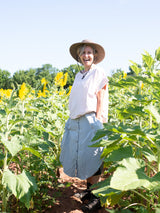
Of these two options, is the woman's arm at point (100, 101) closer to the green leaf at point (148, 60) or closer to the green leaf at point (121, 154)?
the green leaf at point (148, 60)

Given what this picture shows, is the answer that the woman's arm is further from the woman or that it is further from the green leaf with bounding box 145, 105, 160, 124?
the green leaf with bounding box 145, 105, 160, 124

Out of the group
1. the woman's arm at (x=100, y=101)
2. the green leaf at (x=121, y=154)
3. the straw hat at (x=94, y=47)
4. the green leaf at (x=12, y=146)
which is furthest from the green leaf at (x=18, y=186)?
the straw hat at (x=94, y=47)

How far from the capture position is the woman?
2.25 meters

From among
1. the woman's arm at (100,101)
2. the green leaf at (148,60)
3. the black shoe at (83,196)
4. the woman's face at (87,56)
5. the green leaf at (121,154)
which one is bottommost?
the black shoe at (83,196)

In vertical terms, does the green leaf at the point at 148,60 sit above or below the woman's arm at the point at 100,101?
above

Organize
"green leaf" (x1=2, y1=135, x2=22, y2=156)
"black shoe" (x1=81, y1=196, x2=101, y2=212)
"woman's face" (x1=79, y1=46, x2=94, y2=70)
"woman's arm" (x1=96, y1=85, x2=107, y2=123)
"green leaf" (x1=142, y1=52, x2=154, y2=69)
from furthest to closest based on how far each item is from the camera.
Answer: "woman's face" (x1=79, y1=46, x2=94, y2=70) < "woman's arm" (x1=96, y1=85, x2=107, y2=123) < "black shoe" (x1=81, y1=196, x2=101, y2=212) < "green leaf" (x1=142, y1=52, x2=154, y2=69) < "green leaf" (x1=2, y1=135, x2=22, y2=156)

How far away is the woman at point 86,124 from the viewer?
88.7 inches

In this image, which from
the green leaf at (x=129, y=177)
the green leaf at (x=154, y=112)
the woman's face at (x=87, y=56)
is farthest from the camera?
the woman's face at (x=87, y=56)

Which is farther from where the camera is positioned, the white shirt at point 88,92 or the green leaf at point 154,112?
the white shirt at point 88,92

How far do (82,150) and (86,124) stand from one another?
26cm

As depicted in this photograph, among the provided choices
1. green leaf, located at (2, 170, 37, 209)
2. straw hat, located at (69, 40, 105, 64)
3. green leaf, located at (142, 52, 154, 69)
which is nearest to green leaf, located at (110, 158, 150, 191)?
green leaf, located at (2, 170, 37, 209)

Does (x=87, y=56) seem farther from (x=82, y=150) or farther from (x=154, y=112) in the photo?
(x=154, y=112)

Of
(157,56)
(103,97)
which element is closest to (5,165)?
(103,97)

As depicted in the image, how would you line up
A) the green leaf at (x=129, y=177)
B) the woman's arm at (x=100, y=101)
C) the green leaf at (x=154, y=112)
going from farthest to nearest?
the woman's arm at (x=100, y=101) → the green leaf at (x=154, y=112) → the green leaf at (x=129, y=177)
